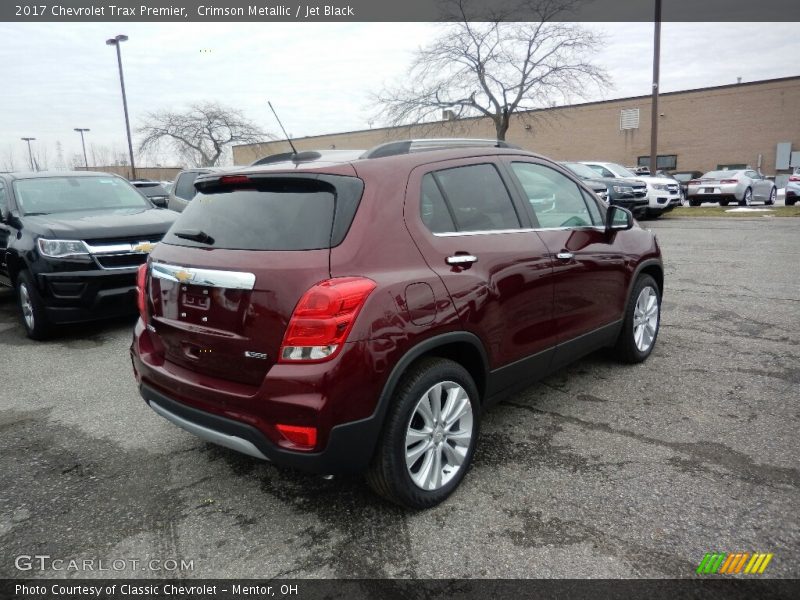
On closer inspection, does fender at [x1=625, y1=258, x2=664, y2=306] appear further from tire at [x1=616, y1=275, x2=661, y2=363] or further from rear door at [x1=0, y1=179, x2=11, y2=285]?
rear door at [x1=0, y1=179, x2=11, y2=285]

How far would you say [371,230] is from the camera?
259 cm

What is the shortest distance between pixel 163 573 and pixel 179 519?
386mm

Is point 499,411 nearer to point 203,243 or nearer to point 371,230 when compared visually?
point 371,230

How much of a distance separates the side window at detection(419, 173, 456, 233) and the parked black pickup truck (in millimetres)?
4037

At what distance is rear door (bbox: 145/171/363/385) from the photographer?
8.07 feet

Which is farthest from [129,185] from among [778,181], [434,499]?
[778,181]

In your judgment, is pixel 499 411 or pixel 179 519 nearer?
pixel 179 519

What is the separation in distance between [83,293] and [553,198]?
15.0ft

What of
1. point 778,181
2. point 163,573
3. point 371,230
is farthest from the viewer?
point 778,181

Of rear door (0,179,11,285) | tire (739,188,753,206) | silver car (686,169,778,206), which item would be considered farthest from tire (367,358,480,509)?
tire (739,188,753,206)

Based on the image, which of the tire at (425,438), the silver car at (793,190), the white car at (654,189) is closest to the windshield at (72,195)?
the tire at (425,438)

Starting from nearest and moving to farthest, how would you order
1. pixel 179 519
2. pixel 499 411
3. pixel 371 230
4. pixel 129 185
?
pixel 371 230
pixel 179 519
pixel 499 411
pixel 129 185

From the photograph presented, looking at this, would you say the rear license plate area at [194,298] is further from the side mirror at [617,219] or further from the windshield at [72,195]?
the windshield at [72,195]

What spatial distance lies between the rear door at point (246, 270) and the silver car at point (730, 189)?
2186 centimetres
